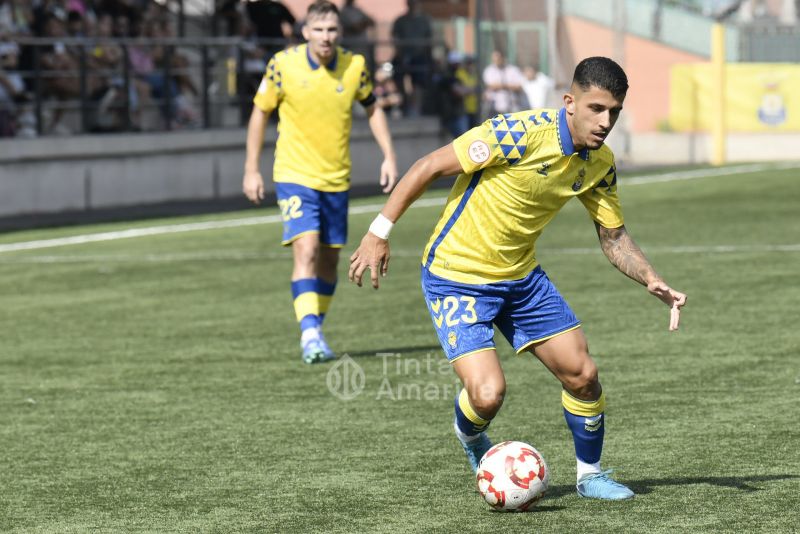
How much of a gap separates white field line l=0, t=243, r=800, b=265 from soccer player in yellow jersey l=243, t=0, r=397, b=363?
17.5 feet

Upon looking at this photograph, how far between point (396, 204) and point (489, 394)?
32.4 inches

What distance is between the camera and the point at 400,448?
772 centimetres

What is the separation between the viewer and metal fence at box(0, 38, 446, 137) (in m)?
21.4

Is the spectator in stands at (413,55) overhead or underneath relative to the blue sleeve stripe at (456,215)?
overhead

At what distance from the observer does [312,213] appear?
34.6 ft

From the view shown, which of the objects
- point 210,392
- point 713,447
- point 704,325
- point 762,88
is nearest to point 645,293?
point 704,325

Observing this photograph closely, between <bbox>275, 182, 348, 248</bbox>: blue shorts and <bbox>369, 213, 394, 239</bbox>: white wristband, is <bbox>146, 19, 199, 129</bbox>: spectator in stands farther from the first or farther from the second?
<bbox>369, 213, 394, 239</bbox>: white wristband

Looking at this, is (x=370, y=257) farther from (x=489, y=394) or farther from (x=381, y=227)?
(x=489, y=394)

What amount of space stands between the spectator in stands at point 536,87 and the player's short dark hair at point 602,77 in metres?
24.4

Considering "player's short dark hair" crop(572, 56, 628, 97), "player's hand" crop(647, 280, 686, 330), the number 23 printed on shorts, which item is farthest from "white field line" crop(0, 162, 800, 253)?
"player's short dark hair" crop(572, 56, 628, 97)

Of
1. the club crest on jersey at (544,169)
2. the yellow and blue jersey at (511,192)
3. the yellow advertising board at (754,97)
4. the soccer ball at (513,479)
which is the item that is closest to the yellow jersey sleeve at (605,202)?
the yellow and blue jersey at (511,192)

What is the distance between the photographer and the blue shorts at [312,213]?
10500mm

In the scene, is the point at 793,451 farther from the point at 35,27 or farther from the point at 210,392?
the point at 35,27

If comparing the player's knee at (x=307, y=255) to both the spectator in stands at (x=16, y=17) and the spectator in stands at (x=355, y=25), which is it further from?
the spectator in stands at (x=355, y=25)
